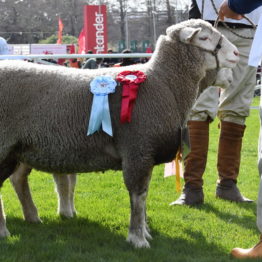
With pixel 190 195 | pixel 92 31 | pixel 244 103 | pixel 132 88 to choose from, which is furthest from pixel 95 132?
pixel 92 31

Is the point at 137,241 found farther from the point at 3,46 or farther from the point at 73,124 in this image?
the point at 3,46

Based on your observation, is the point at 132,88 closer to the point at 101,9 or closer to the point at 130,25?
the point at 101,9

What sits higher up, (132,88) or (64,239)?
(132,88)

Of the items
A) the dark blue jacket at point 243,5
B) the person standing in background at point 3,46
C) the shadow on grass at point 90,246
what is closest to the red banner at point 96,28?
the person standing in background at point 3,46

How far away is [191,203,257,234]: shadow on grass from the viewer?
161 inches

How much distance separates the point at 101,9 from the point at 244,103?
1032 inches

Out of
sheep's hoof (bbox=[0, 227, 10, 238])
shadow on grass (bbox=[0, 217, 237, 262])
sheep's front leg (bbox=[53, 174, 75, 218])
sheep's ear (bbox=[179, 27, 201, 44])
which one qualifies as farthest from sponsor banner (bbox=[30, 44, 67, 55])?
sheep's ear (bbox=[179, 27, 201, 44])

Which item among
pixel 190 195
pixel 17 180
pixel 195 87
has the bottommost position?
pixel 190 195

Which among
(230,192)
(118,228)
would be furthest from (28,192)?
(230,192)

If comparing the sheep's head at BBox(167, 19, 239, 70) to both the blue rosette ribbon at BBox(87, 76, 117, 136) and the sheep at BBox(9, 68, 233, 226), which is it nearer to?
the sheep at BBox(9, 68, 233, 226)

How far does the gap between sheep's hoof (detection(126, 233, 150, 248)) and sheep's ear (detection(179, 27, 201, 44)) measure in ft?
4.08

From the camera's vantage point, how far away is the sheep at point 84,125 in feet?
11.1

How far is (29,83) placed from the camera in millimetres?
3465

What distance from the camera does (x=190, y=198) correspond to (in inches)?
184
